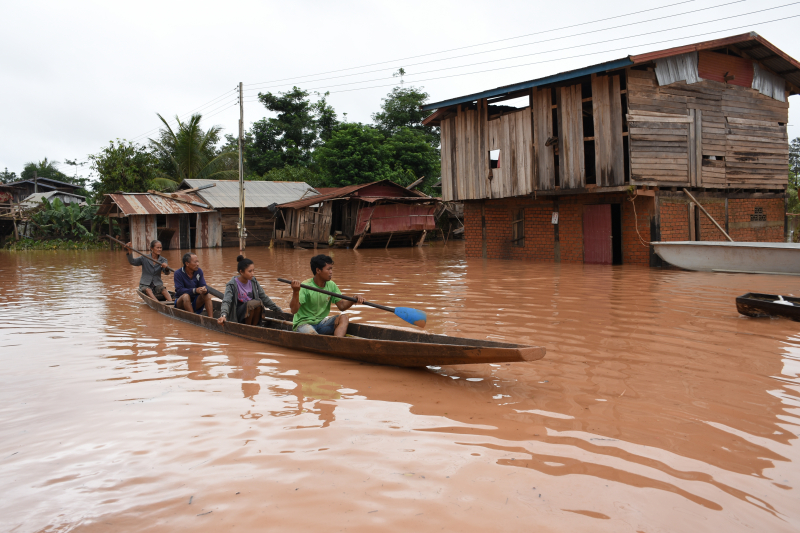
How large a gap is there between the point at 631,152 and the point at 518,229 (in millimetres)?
4440

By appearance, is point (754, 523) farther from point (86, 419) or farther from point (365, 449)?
point (86, 419)

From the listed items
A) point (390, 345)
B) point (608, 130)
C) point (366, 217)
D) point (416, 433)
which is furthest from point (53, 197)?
point (416, 433)

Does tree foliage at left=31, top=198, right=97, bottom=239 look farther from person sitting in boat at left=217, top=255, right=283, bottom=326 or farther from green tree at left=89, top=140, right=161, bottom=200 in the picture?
person sitting in boat at left=217, top=255, right=283, bottom=326

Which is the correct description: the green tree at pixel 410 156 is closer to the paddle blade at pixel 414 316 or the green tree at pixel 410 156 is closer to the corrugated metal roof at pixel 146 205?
the corrugated metal roof at pixel 146 205

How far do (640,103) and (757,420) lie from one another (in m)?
11.5

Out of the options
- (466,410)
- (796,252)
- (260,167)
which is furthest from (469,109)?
(260,167)

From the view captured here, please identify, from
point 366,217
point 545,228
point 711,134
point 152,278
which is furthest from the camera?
point 366,217

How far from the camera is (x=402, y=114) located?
119ft

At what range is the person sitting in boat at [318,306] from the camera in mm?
6000

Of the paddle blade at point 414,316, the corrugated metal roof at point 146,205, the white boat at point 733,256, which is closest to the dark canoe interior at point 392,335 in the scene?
the paddle blade at point 414,316

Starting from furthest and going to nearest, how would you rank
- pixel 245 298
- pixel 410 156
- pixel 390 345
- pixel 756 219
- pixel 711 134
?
pixel 410 156, pixel 756 219, pixel 711 134, pixel 245 298, pixel 390 345

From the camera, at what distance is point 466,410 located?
4082 millimetres

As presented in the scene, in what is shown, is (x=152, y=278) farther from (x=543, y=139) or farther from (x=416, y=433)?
(x=543, y=139)

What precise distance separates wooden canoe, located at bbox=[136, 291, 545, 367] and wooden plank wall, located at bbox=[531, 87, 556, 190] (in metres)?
9.76
